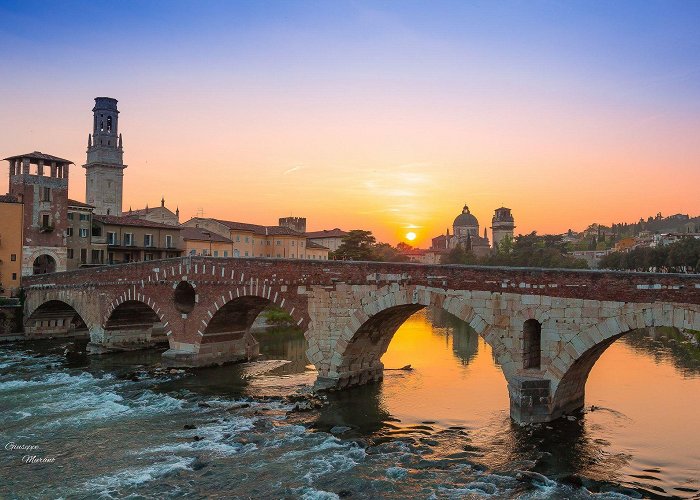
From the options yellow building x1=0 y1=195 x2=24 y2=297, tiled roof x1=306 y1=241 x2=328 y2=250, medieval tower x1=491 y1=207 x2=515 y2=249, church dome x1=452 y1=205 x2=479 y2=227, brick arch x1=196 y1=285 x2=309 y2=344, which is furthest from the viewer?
church dome x1=452 y1=205 x2=479 y2=227

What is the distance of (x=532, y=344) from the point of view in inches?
768

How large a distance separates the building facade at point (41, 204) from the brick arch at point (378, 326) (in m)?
28.0

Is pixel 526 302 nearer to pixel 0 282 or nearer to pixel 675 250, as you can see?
pixel 0 282

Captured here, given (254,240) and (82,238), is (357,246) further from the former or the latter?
(82,238)

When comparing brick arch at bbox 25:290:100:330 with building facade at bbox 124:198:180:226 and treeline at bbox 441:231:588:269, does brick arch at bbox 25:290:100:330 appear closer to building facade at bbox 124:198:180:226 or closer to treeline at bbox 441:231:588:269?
building facade at bbox 124:198:180:226

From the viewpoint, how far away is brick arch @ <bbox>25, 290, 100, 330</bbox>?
117 ft

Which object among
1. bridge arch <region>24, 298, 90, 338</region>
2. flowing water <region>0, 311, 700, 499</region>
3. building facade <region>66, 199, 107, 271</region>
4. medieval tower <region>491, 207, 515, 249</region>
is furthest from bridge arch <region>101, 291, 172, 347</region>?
medieval tower <region>491, 207, 515, 249</region>

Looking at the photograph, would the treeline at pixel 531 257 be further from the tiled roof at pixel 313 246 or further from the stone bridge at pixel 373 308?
the stone bridge at pixel 373 308

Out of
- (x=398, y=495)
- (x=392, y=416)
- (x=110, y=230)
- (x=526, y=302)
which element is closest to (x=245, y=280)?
(x=392, y=416)

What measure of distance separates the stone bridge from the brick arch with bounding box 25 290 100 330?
11cm

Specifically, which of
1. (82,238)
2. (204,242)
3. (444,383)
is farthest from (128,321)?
(204,242)

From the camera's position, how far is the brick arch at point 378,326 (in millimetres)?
20547

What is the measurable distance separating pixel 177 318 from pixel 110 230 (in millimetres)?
23814

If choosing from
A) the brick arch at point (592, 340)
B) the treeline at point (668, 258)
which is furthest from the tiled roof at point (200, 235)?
the brick arch at point (592, 340)
